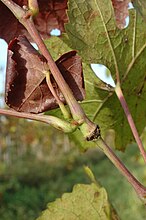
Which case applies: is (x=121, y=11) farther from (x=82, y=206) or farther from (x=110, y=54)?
(x=82, y=206)

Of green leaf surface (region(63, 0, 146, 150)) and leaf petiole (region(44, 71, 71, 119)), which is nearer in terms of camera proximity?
leaf petiole (region(44, 71, 71, 119))

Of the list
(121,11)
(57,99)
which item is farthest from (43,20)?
(57,99)

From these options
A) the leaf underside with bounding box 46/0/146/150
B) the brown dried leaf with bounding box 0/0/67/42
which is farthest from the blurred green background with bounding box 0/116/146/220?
the brown dried leaf with bounding box 0/0/67/42

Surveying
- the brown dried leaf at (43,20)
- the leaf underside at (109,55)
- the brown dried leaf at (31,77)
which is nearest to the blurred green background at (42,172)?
the leaf underside at (109,55)

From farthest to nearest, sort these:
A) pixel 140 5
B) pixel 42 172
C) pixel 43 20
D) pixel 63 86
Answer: pixel 42 172
pixel 43 20
pixel 140 5
pixel 63 86

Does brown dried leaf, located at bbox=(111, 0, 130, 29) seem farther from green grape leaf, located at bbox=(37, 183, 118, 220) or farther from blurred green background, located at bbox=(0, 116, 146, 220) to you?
blurred green background, located at bbox=(0, 116, 146, 220)

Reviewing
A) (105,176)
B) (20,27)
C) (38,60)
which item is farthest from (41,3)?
(105,176)

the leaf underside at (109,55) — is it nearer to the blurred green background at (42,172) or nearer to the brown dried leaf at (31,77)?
the brown dried leaf at (31,77)

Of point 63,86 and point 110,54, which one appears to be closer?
point 63,86
